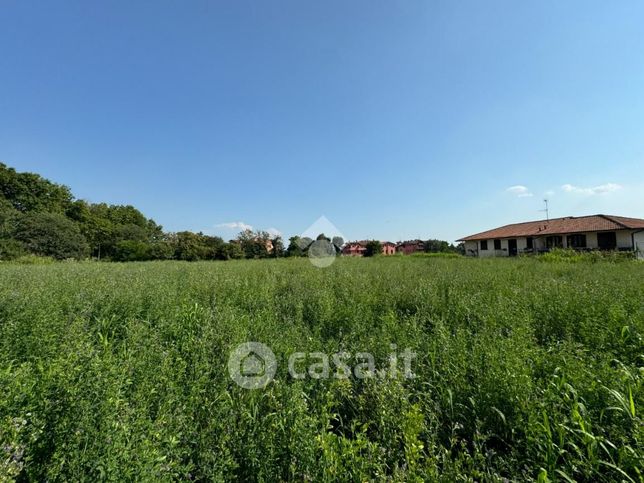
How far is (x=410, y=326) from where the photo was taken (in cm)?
333

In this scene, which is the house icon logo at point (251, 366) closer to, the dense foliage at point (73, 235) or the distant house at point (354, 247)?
the dense foliage at point (73, 235)

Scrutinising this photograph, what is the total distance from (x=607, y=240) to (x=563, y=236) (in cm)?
279

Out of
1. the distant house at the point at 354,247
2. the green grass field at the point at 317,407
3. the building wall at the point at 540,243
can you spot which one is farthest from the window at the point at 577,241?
the distant house at the point at 354,247

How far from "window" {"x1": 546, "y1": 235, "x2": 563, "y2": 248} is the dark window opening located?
257 centimetres

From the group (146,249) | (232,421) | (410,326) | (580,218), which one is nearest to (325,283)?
(410,326)

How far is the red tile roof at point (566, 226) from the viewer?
70.7 feet

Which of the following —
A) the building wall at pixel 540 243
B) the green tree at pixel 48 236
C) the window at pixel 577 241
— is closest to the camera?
the building wall at pixel 540 243

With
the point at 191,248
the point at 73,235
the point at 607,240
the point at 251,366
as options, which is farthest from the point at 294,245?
the point at 251,366

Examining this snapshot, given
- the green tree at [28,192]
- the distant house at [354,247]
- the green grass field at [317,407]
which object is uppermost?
the green tree at [28,192]

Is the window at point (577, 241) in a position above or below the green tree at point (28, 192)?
below

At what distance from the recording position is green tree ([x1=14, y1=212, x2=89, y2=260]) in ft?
96.3

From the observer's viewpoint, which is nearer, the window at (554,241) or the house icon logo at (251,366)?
the house icon logo at (251,366)

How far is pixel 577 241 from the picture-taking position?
2317 centimetres

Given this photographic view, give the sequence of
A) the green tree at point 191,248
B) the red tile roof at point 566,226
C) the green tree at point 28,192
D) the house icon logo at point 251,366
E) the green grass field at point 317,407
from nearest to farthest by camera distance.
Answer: the green grass field at point 317,407, the house icon logo at point 251,366, the red tile roof at point 566,226, the green tree at point 191,248, the green tree at point 28,192
